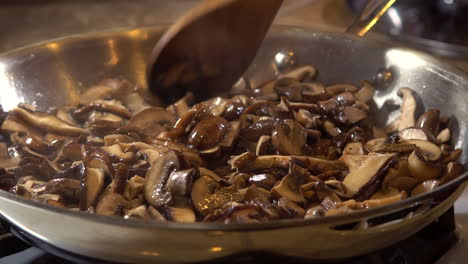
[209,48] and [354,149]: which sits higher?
[209,48]

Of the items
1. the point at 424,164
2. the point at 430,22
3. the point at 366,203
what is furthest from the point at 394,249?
the point at 430,22

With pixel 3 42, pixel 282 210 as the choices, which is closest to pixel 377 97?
pixel 282 210

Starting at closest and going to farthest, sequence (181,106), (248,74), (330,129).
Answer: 1. (330,129)
2. (181,106)
3. (248,74)

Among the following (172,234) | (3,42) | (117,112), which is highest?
(172,234)

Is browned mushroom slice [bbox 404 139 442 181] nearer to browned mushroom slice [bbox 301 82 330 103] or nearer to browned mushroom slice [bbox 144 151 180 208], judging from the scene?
browned mushroom slice [bbox 301 82 330 103]

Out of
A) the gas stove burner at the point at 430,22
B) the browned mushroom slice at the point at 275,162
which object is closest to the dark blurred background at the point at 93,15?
the gas stove burner at the point at 430,22

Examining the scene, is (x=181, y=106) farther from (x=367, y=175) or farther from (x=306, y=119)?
(x=367, y=175)

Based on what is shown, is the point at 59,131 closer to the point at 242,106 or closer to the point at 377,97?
the point at 242,106
